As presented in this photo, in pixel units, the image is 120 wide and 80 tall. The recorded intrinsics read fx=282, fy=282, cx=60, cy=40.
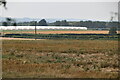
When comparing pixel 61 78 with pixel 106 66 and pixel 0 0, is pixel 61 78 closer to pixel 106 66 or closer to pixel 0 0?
pixel 0 0

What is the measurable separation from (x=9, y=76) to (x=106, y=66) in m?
9.29

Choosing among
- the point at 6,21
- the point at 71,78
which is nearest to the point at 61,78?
the point at 71,78

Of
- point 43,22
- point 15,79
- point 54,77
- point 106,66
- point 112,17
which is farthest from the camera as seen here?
point 43,22

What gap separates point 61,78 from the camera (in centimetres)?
1509

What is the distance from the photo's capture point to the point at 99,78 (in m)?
15.4

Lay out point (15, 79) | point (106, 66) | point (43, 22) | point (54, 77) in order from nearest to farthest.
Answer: point (15, 79), point (54, 77), point (106, 66), point (43, 22)

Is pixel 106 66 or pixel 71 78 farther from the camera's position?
pixel 106 66

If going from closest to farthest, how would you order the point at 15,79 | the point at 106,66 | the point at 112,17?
the point at 15,79 → the point at 106,66 → the point at 112,17

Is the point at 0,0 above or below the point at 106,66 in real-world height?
above

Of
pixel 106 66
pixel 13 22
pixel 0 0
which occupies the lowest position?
pixel 106 66

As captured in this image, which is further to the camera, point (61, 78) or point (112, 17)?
point (112, 17)

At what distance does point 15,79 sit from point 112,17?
121 m

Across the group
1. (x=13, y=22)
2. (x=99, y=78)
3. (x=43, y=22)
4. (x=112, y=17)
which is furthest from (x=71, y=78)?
(x=43, y=22)

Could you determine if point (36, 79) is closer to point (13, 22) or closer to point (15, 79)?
point (15, 79)
